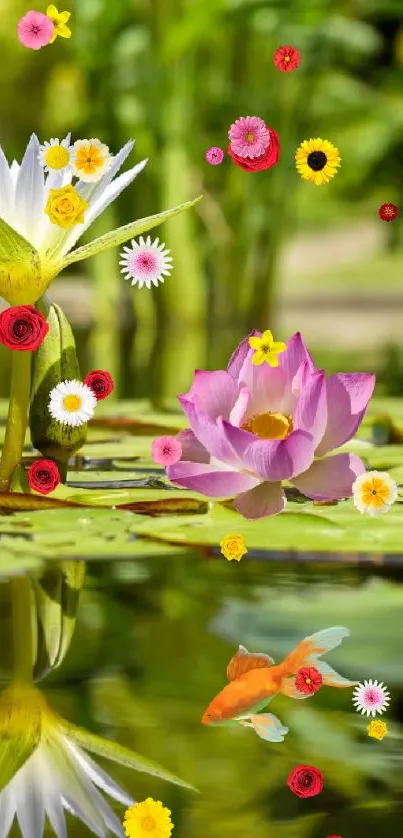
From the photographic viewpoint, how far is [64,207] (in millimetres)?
1252

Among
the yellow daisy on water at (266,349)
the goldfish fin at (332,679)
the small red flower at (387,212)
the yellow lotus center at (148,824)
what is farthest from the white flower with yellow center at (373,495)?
the yellow lotus center at (148,824)

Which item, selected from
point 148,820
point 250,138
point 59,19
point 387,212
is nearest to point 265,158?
point 250,138

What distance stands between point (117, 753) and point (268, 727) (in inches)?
4.2

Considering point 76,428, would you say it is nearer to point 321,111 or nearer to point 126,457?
point 126,457

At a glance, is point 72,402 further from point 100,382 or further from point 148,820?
point 148,820

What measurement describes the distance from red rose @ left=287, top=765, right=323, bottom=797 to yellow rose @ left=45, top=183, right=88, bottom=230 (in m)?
0.65

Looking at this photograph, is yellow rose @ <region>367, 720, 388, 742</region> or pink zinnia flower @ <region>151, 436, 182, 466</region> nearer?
yellow rose @ <region>367, 720, 388, 742</region>

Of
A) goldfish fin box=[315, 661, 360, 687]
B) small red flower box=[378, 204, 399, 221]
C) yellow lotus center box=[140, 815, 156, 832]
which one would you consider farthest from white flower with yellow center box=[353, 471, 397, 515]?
yellow lotus center box=[140, 815, 156, 832]

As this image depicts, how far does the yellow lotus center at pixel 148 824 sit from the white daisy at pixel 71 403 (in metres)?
0.69

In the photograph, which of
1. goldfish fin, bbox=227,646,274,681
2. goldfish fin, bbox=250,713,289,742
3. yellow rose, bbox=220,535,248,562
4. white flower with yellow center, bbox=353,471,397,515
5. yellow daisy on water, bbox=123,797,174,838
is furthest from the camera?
white flower with yellow center, bbox=353,471,397,515

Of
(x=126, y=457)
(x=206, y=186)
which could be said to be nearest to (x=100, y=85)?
(x=206, y=186)

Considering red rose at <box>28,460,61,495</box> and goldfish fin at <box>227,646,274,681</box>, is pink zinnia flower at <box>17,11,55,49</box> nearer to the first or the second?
red rose at <box>28,460,61,495</box>

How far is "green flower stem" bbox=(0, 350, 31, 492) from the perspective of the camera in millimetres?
1346

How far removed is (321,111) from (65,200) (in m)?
6.86
